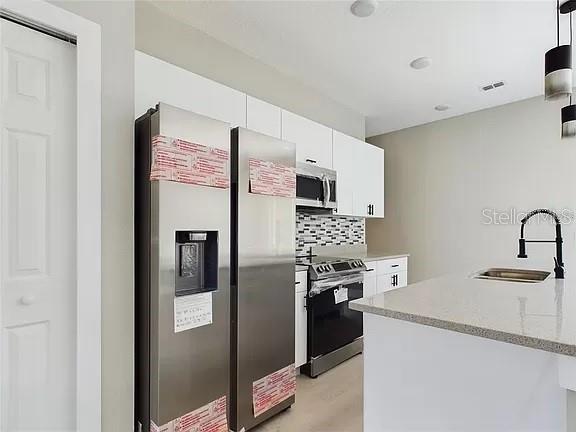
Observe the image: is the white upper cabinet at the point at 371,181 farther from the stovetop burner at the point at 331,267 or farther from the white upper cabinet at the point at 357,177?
the stovetop burner at the point at 331,267

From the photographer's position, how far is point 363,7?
7.68ft

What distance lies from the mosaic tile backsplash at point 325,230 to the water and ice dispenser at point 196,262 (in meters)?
1.77

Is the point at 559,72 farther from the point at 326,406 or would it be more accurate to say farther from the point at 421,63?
the point at 326,406

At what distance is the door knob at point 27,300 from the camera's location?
4.63 ft

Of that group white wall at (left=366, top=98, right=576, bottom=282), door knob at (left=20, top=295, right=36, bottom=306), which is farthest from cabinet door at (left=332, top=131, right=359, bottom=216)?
door knob at (left=20, top=295, right=36, bottom=306)

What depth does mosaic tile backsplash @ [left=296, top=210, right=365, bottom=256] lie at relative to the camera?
370cm

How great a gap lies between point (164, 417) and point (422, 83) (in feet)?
11.7

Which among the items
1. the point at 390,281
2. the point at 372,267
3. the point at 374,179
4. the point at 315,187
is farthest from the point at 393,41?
the point at 390,281

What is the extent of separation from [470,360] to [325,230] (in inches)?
113

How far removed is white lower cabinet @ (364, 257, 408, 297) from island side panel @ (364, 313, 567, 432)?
2.16m

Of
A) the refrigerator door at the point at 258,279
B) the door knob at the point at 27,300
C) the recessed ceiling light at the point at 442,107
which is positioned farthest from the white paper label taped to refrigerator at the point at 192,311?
the recessed ceiling light at the point at 442,107

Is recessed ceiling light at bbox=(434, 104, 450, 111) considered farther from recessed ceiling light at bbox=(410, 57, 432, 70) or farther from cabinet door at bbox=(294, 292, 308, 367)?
cabinet door at bbox=(294, 292, 308, 367)

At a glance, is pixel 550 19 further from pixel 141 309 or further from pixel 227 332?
pixel 141 309

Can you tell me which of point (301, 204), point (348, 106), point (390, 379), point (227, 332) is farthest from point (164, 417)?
point (348, 106)
